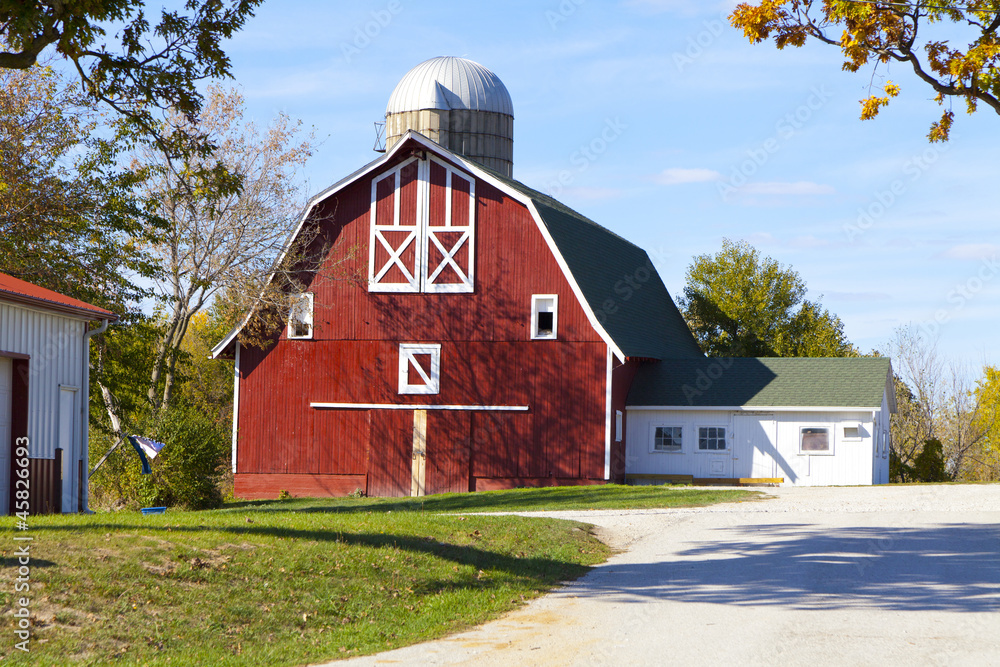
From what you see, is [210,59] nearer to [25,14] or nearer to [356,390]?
[25,14]

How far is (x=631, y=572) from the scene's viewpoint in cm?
1291

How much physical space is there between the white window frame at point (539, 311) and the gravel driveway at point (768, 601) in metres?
10.7

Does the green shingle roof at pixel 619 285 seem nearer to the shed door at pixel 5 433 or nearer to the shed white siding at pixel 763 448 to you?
the shed white siding at pixel 763 448

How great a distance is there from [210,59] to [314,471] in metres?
18.0

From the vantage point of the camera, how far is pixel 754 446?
29.1 m

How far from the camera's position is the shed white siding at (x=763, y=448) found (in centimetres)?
2830

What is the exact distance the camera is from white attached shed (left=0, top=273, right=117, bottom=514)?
1755cm

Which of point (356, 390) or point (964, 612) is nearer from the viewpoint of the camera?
point (964, 612)

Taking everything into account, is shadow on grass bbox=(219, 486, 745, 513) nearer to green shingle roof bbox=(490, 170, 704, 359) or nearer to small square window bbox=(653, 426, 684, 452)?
small square window bbox=(653, 426, 684, 452)

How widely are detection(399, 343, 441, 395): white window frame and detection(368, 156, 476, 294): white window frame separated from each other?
5.21ft


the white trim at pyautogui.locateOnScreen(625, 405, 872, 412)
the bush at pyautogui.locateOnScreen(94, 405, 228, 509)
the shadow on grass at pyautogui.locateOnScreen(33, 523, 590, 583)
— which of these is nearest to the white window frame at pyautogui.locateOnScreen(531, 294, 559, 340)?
the white trim at pyautogui.locateOnScreen(625, 405, 872, 412)

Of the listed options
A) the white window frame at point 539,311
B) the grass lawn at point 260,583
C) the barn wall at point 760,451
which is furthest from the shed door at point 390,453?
the grass lawn at point 260,583

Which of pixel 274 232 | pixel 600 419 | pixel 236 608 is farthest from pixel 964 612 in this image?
pixel 274 232

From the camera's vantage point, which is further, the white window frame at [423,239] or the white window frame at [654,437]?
the white window frame at [654,437]
